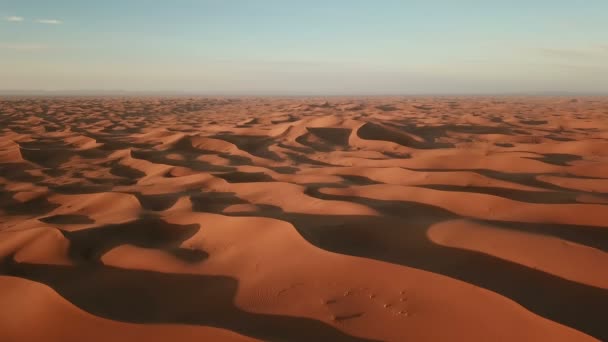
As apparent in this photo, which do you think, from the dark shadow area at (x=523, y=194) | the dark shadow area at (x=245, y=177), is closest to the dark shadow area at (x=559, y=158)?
the dark shadow area at (x=523, y=194)

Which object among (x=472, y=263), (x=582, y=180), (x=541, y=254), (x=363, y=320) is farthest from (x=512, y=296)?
(x=582, y=180)

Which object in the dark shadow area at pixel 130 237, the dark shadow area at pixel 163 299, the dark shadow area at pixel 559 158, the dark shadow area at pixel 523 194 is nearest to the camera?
the dark shadow area at pixel 163 299

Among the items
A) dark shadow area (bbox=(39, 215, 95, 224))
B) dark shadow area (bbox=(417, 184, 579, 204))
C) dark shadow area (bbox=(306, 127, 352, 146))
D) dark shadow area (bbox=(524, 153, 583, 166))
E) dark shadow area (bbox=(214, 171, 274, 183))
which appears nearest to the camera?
dark shadow area (bbox=(417, 184, 579, 204))

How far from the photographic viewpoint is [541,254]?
6.57 ft

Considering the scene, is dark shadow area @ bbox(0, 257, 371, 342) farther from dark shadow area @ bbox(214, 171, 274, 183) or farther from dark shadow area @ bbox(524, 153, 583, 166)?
dark shadow area @ bbox(524, 153, 583, 166)

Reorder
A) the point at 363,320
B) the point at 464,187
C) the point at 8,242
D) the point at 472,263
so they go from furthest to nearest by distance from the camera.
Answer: the point at 464,187 → the point at 8,242 → the point at 472,263 → the point at 363,320

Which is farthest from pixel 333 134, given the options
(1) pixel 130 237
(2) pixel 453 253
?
(2) pixel 453 253

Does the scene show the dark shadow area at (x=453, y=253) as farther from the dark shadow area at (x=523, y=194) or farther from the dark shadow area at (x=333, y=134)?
the dark shadow area at (x=333, y=134)

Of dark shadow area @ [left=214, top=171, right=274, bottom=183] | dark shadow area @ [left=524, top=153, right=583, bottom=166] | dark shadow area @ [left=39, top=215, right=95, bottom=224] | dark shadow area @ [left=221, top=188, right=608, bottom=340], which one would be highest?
dark shadow area @ [left=524, top=153, right=583, bottom=166]

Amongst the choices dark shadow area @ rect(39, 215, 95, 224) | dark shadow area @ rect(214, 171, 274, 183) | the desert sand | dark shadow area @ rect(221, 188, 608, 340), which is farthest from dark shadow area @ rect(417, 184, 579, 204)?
dark shadow area @ rect(39, 215, 95, 224)

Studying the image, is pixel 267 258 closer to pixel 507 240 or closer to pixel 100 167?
pixel 507 240

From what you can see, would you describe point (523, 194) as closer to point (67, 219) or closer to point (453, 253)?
point (453, 253)

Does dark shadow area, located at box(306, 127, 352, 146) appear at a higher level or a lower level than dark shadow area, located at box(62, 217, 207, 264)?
higher

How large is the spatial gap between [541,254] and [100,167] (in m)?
5.60
